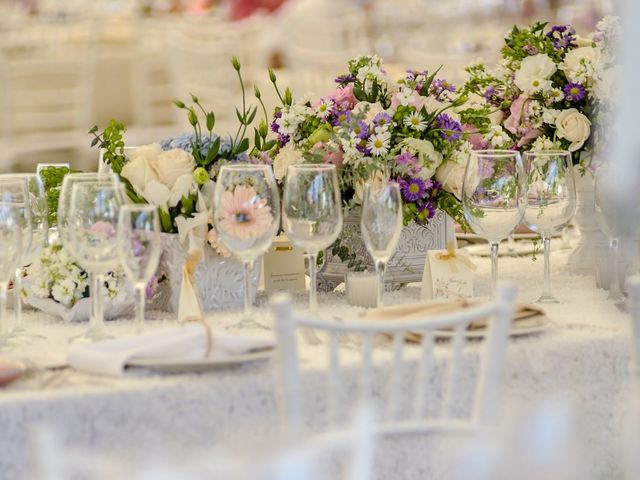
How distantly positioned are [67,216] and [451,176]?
27.5 inches

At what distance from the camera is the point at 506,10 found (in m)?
9.20

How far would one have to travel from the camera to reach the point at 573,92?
2.21 meters

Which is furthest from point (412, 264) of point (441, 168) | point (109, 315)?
point (109, 315)

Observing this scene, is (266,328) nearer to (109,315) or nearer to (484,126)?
(109,315)

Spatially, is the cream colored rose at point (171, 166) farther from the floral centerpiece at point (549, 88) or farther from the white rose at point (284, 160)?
the floral centerpiece at point (549, 88)

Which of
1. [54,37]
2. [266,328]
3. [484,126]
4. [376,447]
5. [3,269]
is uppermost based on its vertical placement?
[54,37]

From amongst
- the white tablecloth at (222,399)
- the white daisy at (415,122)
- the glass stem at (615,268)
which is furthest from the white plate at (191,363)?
the glass stem at (615,268)

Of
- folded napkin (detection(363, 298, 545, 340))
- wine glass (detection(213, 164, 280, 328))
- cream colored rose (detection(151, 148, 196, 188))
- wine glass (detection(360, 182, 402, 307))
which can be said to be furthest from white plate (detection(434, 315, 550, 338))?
cream colored rose (detection(151, 148, 196, 188))

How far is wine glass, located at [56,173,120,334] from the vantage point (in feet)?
5.73

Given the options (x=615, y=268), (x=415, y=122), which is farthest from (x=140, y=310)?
(x=615, y=268)

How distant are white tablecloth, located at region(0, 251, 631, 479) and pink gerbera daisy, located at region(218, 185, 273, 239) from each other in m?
0.23

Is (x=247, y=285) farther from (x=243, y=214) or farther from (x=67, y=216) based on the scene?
(x=67, y=216)

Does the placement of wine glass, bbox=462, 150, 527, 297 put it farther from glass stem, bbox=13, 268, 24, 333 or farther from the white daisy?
glass stem, bbox=13, 268, 24, 333

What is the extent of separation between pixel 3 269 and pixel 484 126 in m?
0.93
